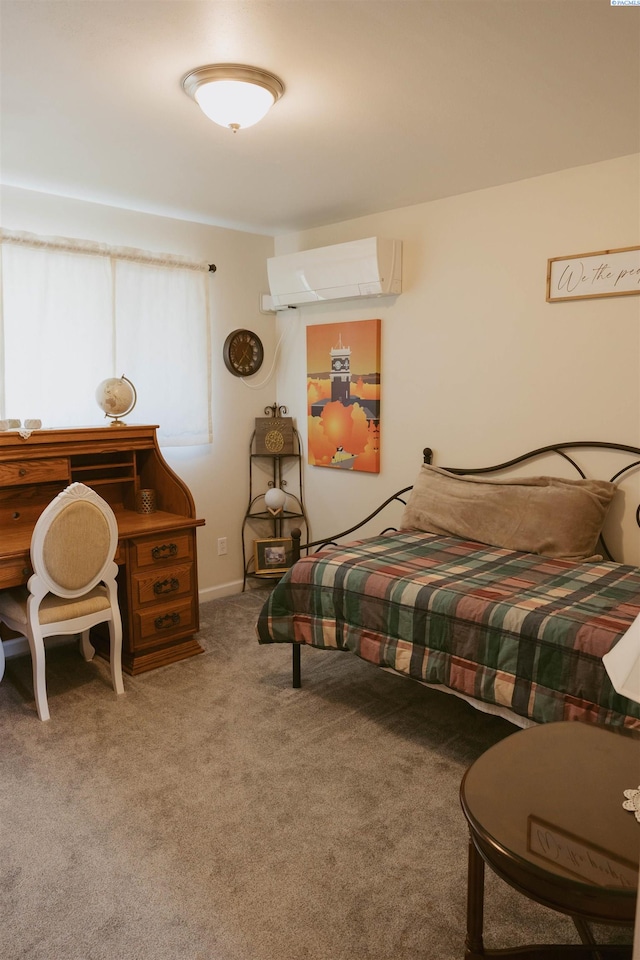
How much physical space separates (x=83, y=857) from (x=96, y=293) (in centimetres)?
273

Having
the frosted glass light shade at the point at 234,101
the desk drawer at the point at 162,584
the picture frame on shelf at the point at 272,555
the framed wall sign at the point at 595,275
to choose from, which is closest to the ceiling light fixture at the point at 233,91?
the frosted glass light shade at the point at 234,101

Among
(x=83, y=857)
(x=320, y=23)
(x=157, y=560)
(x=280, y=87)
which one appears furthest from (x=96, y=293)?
(x=83, y=857)

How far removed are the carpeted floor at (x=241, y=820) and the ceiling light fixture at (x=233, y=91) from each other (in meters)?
2.29

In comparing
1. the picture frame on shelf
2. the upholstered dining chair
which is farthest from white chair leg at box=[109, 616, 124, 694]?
the picture frame on shelf

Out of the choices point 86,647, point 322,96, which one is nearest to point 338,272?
point 322,96

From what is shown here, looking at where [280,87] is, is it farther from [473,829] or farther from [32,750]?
[32,750]

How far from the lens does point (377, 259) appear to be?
3.66m

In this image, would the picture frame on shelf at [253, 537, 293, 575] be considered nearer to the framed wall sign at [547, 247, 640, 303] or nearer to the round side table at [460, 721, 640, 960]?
the framed wall sign at [547, 247, 640, 303]

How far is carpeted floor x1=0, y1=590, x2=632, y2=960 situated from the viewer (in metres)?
1.72

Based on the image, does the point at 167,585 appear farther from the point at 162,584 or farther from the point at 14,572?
the point at 14,572

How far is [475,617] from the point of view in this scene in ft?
7.79

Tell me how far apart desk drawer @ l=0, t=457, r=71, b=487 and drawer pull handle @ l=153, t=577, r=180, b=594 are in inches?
27.0

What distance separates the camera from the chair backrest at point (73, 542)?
Result: 8.92 ft

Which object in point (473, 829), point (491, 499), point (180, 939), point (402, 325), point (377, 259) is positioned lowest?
point (180, 939)
